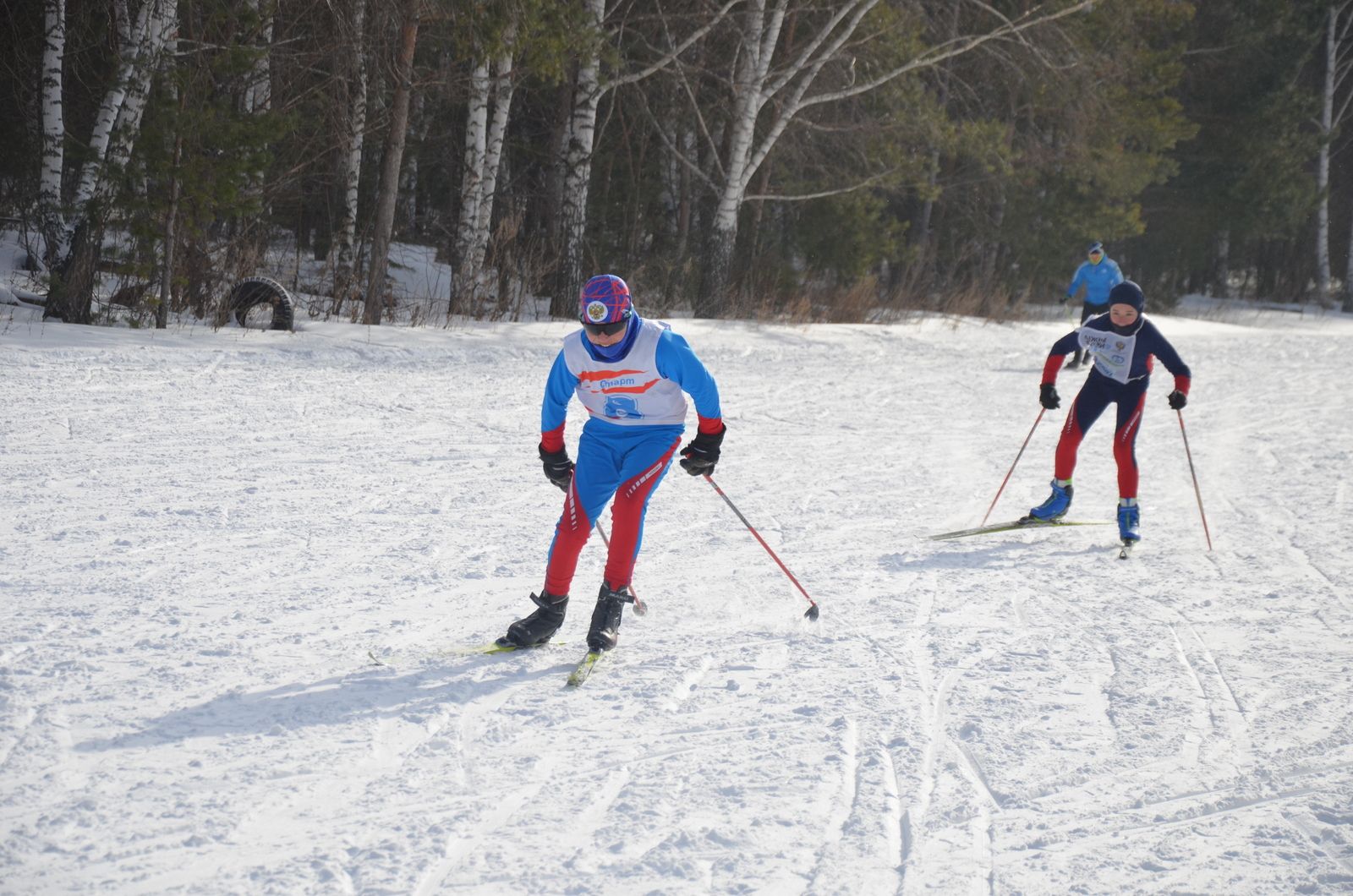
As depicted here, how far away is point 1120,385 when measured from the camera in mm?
7324

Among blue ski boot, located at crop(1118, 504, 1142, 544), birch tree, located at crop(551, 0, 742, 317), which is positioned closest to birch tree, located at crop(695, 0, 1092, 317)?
birch tree, located at crop(551, 0, 742, 317)

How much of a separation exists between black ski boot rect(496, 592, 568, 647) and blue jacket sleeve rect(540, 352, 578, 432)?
71cm

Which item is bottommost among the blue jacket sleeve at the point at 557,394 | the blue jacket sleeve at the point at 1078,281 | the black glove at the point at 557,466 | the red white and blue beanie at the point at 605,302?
the black glove at the point at 557,466

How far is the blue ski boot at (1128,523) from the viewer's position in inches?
276

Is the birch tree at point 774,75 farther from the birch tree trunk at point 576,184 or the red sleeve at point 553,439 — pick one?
the red sleeve at point 553,439

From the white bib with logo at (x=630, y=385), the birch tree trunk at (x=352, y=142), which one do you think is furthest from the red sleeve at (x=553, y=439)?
the birch tree trunk at (x=352, y=142)

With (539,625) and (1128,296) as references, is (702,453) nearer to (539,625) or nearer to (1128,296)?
(539,625)

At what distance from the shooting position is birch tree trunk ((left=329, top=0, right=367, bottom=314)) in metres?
13.2

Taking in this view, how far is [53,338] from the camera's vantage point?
9914 millimetres

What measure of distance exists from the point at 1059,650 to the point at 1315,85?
119 feet

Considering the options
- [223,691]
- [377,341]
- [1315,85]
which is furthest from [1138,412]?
[1315,85]

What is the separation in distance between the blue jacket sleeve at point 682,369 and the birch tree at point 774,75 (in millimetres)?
12310

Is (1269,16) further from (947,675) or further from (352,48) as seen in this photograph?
(947,675)

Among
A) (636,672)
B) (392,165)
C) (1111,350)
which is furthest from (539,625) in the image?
(392,165)
